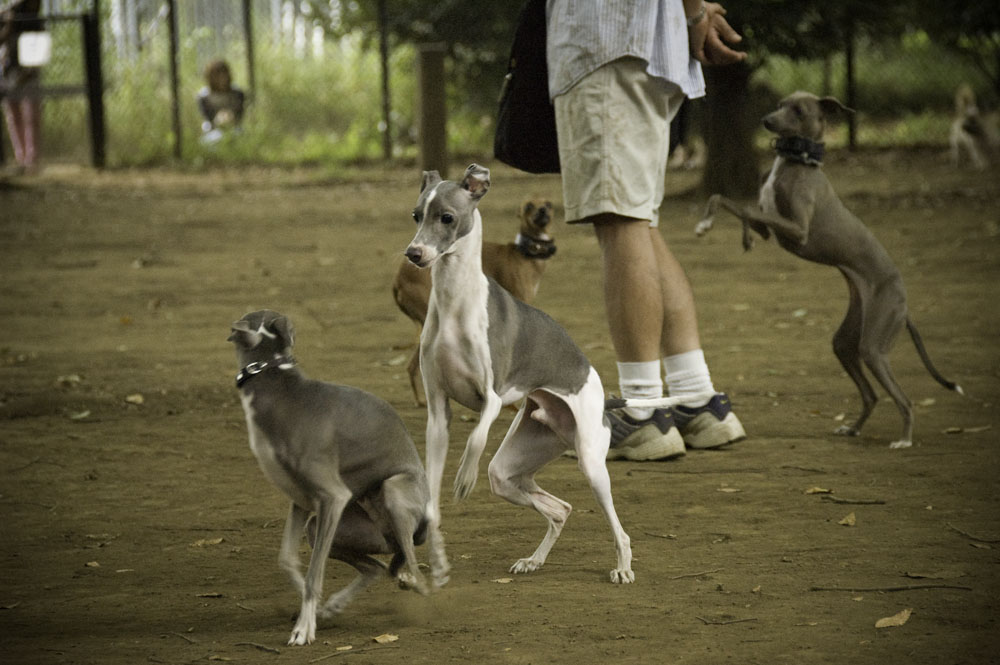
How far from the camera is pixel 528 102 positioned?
17.1 ft

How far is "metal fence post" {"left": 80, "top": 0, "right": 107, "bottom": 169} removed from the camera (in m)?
17.5

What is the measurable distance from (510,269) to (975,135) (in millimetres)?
10935

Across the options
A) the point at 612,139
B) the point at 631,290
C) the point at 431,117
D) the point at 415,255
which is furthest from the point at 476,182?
the point at 431,117

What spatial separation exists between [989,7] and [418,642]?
1457 centimetres

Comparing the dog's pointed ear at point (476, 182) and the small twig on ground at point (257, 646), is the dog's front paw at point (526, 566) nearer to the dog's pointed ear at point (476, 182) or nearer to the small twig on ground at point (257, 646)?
the small twig on ground at point (257, 646)

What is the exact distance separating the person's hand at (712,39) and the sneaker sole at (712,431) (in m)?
1.29

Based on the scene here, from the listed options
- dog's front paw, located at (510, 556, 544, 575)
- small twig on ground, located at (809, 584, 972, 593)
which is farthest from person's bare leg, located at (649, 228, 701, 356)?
small twig on ground, located at (809, 584, 972, 593)

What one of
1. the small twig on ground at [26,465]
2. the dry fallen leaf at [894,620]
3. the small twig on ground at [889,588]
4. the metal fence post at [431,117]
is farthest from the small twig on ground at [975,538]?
the metal fence post at [431,117]

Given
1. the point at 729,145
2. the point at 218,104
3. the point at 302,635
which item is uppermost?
the point at 218,104

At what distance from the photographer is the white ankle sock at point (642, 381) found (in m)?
4.96

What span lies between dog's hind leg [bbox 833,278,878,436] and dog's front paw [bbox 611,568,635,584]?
190cm

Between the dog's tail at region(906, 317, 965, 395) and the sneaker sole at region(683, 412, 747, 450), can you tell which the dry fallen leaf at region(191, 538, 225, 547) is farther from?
the dog's tail at region(906, 317, 965, 395)

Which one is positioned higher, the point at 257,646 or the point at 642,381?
the point at 642,381

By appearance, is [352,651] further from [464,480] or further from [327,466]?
[464,480]
